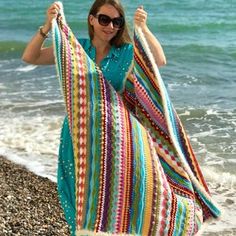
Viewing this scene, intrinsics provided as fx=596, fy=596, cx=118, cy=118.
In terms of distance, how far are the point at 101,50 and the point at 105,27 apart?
0.42ft

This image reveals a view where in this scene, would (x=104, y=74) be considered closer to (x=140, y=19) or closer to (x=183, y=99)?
(x=140, y=19)

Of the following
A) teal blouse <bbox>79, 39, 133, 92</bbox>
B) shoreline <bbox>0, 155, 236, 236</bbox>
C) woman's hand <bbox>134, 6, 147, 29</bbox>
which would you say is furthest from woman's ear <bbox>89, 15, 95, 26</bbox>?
shoreline <bbox>0, 155, 236, 236</bbox>

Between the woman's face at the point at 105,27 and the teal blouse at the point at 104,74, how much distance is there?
0.06m

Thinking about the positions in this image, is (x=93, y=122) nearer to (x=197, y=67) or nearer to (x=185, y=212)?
(x=185, y=212)

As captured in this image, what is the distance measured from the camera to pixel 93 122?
8.74 ft

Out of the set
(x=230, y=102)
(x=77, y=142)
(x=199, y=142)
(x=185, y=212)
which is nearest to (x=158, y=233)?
(x=185, y=212)

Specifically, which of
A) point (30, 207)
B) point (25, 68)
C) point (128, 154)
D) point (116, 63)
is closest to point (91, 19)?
point (116, 63)

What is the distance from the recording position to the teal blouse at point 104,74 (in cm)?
283

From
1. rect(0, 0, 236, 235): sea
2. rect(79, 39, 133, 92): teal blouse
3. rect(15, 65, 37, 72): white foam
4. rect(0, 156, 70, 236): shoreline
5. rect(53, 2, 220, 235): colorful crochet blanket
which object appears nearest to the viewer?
rect(53, 2, 220, 235): colorful crochet blanket

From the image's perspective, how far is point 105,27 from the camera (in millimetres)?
2938

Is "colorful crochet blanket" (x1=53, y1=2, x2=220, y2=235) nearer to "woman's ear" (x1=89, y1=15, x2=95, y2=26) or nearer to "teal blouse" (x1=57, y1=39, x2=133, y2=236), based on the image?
"teal blouse" (x1=57, y1=39, x2=133, y2=236)

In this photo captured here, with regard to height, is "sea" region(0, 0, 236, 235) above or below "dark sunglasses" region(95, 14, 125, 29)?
below

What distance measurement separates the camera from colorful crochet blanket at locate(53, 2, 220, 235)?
2.64m

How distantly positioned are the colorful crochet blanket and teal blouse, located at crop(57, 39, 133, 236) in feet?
0.26
